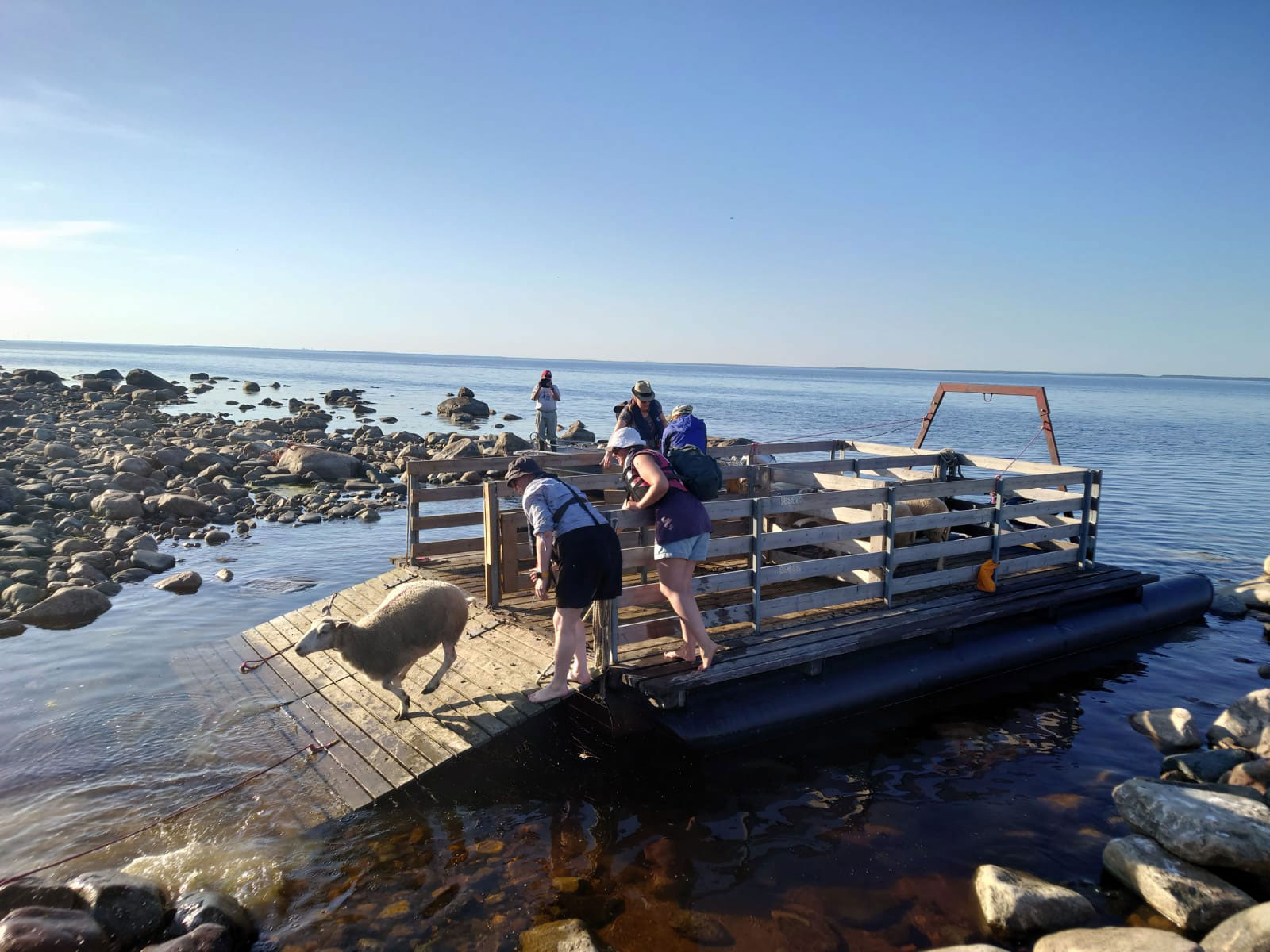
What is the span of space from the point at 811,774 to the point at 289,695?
5.49 metres

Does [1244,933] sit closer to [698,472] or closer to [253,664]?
[698,472]

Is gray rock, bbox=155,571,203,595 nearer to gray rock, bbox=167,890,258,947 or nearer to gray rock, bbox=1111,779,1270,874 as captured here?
gray rock, bbox=167,890,258,947

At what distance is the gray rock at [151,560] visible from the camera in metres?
14.2

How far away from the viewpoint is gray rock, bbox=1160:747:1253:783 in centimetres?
739

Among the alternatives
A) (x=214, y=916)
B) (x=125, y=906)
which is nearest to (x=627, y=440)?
(x=214, y=916)

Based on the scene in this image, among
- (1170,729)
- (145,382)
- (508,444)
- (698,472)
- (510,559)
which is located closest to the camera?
(698,472)

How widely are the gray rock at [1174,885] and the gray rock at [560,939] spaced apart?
3.99 metres

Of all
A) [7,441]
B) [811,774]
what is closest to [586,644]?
[811,774]

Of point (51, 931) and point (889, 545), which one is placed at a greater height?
point (889, 545)

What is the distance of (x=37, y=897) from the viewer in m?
5.04

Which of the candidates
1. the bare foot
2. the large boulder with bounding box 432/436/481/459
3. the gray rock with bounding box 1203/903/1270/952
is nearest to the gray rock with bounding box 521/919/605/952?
the bare foot

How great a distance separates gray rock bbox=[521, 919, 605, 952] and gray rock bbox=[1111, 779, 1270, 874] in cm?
441

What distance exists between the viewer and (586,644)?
7531 millimetres

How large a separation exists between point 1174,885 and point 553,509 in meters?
5.35
